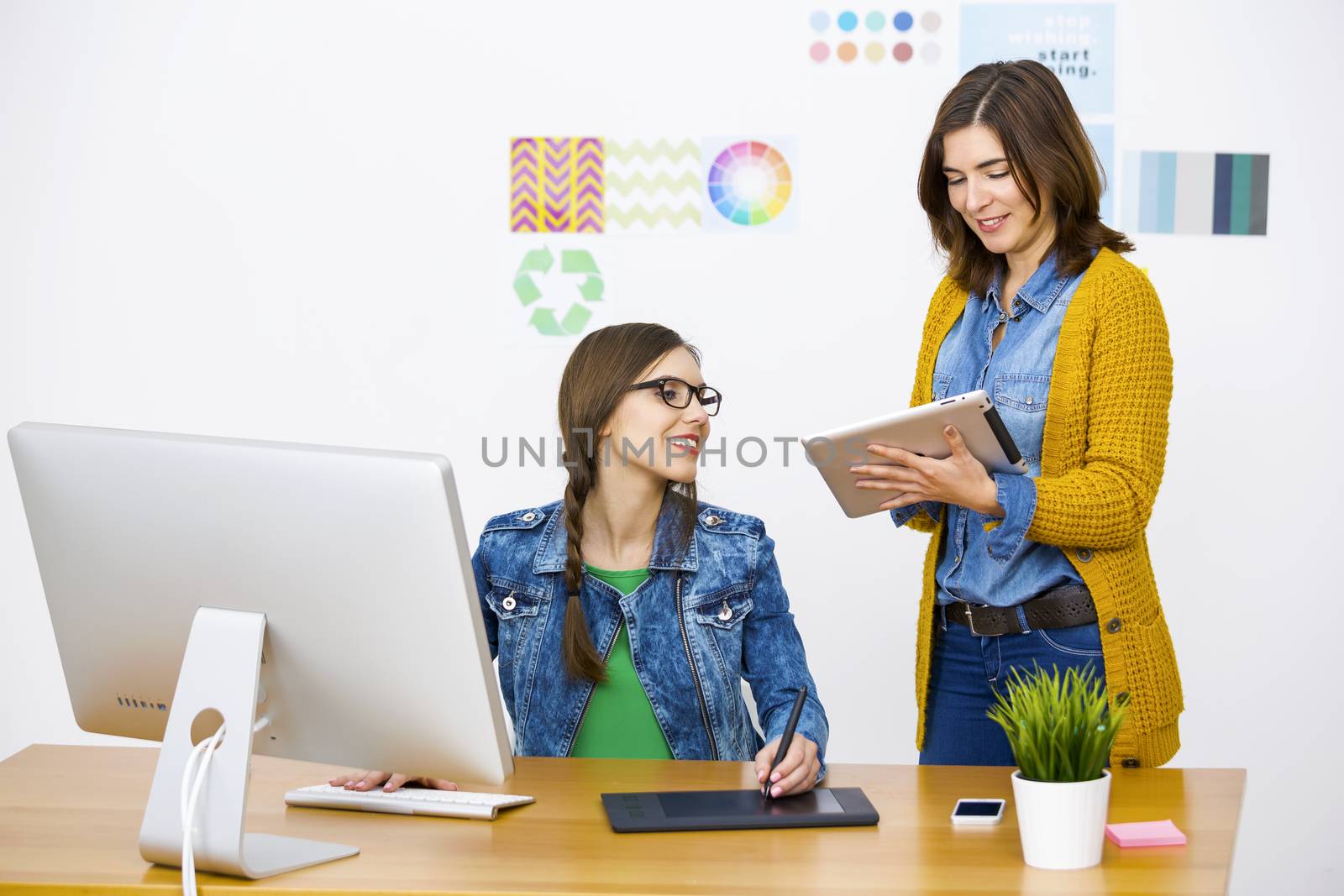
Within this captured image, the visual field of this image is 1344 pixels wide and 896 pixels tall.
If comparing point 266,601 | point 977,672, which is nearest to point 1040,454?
point 977,672

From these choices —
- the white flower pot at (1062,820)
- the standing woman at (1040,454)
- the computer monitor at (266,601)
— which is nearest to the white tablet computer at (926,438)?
the standing woman at (1040,454)

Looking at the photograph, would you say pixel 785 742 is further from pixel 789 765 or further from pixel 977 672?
pixel 977 672

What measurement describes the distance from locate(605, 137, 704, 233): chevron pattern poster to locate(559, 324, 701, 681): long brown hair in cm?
115

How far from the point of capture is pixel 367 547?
1270mm

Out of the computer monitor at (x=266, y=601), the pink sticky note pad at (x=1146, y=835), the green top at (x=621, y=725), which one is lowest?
the green top at (x=621, y=725)

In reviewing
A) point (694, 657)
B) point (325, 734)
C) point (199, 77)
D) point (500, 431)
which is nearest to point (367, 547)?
point (325, 734)

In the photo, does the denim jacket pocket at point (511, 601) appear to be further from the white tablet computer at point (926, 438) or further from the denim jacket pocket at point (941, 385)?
the denim jacket pocket at point (941, 385)

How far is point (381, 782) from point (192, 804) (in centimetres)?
35

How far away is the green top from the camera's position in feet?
6.39

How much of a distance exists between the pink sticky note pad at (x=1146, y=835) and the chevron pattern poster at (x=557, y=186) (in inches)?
86.0

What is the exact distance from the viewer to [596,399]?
2064 mm

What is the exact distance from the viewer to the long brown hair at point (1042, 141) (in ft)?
6.25

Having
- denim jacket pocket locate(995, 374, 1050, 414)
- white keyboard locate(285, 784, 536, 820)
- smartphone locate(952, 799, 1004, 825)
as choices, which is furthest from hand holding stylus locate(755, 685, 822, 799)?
denim jacket pocket locate(995, 374, 1050, 414)

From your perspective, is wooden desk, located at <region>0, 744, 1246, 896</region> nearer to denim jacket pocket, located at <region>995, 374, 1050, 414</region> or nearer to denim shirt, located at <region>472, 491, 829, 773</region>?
denim shirt, located at <region>472, 491, 829, 773</region>
